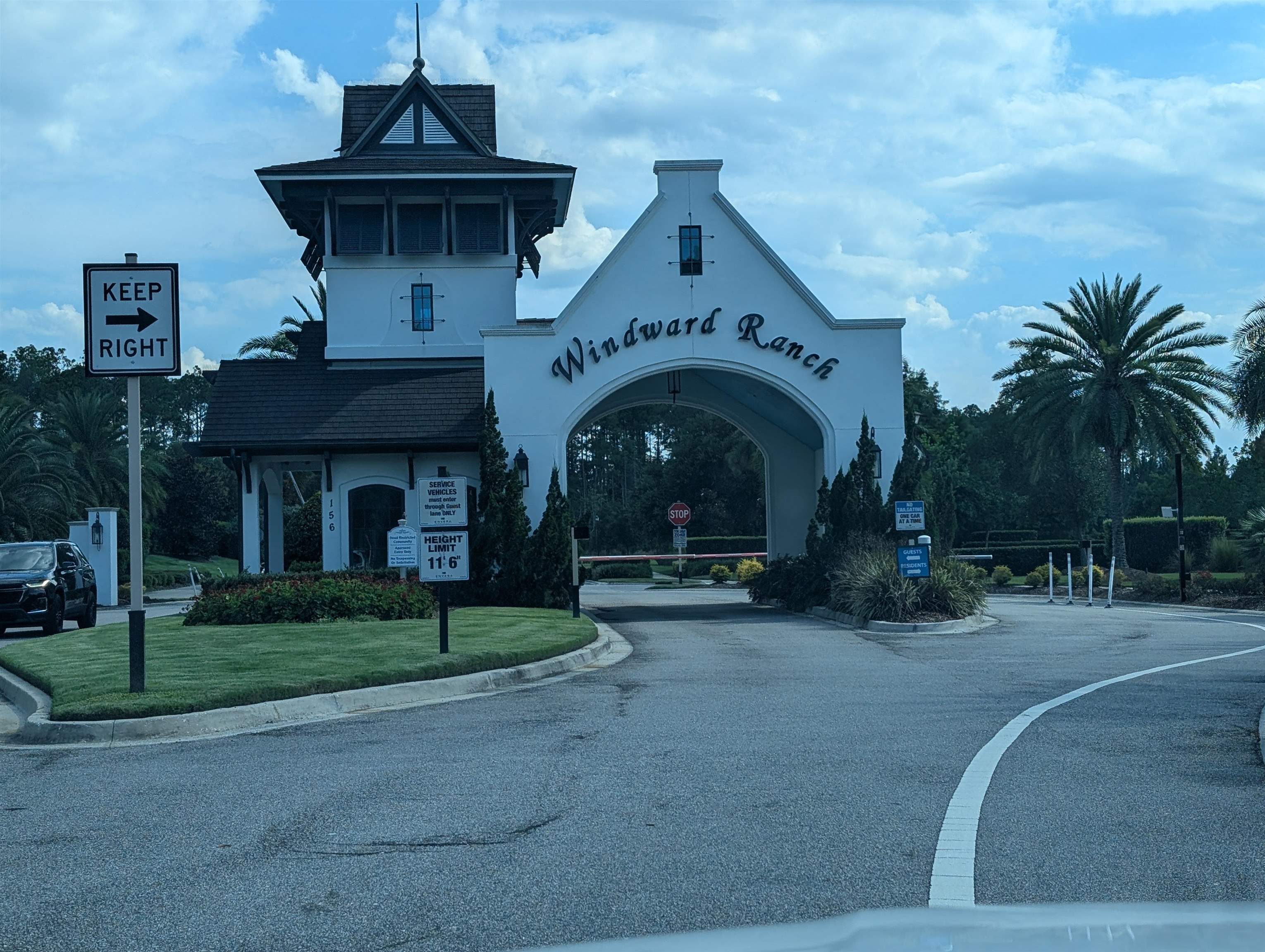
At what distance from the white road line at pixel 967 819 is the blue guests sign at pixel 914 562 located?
34.8ft

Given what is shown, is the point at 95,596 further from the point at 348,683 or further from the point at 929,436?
the point at 929,436

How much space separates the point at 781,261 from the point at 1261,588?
14683 mm

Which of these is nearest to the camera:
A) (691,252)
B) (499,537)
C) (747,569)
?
(499,537)

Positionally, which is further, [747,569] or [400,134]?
[747,569]

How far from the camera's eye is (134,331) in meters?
12.5

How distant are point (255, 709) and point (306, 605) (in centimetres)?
979

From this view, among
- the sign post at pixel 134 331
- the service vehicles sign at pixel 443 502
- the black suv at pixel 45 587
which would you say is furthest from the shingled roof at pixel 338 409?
the sign post at pixel 134 331

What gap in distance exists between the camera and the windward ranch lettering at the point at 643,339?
29719mm

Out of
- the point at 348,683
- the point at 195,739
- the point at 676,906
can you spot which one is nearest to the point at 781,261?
the point at 348,683

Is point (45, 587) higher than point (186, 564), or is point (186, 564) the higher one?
point (45, 587)

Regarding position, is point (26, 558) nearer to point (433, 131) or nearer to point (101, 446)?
point (433, 131)

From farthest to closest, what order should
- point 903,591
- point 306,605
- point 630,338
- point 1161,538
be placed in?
point 1161,538 < point 630,338 < point 903,591 < point 306,605

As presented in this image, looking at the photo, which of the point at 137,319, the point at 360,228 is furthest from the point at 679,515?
the point at 137,319

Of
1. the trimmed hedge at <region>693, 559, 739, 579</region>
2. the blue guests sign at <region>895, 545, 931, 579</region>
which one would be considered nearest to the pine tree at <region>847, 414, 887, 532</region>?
the blue guests sign at <region>895, 545, 931, 579</region>
